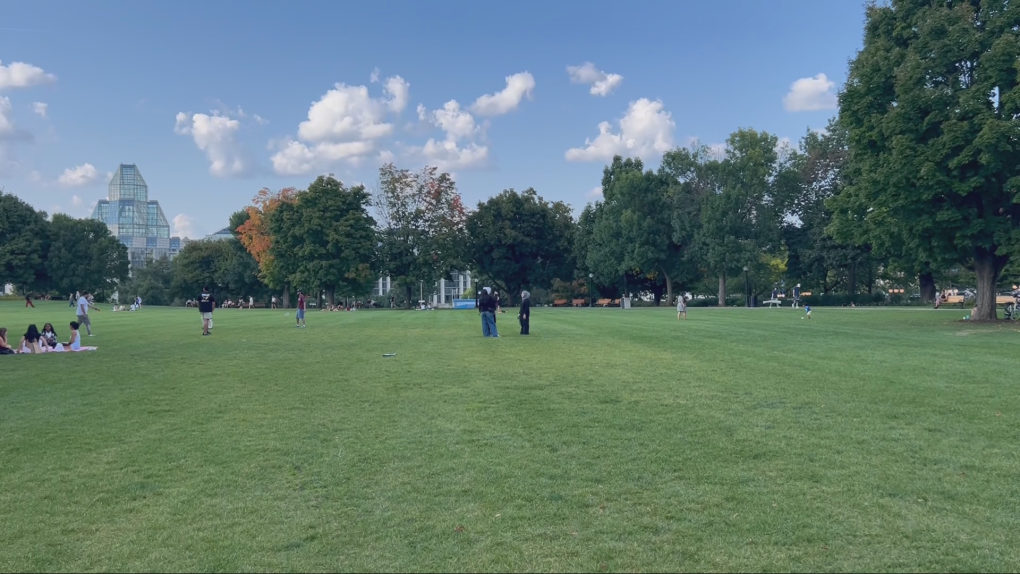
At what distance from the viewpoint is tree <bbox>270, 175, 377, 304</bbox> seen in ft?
198

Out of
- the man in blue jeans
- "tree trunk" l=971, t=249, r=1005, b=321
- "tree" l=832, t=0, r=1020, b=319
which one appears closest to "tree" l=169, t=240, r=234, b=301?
the man in blue jeans

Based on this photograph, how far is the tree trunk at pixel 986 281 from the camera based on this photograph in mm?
26156

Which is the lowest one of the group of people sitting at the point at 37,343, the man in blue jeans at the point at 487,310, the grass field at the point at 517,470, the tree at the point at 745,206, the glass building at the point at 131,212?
the grass field at the point at 517,470

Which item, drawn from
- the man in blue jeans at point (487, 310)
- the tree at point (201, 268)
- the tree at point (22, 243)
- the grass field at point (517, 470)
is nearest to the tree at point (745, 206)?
the man in blue jeans at point (487, 310)

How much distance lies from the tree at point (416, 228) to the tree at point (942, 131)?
41.3 metres

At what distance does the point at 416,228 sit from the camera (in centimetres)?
6397

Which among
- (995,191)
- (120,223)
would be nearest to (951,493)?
(995,191)

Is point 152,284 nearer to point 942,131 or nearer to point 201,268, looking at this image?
point 201,268

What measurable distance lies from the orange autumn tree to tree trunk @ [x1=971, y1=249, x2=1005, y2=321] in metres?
55.1

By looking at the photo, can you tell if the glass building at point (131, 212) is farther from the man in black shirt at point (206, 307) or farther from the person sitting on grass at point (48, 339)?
the person sitting on grass at point (48, 339)

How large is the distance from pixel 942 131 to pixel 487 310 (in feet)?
55.7

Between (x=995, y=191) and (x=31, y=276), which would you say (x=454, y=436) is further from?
(x=31, y=276)

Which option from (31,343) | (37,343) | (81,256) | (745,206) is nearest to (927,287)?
(745,206)

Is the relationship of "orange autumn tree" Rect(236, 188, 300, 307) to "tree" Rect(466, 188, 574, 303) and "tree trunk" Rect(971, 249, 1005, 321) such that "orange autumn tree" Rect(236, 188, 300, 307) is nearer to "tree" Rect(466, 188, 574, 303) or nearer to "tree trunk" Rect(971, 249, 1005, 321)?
"tree" Rect(466, 188, 574, 303)
